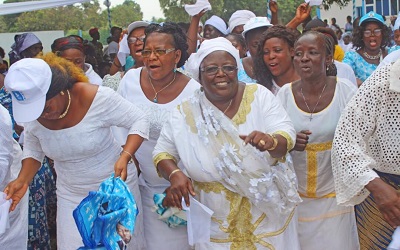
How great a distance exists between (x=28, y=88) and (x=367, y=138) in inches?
78.9

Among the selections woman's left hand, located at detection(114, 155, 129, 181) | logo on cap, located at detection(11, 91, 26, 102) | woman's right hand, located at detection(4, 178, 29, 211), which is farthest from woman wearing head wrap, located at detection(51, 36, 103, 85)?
woman's left hand, located at detection(114, 155, 129, 181)

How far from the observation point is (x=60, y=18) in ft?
177

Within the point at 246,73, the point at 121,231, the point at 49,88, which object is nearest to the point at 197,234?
the point at 121,231

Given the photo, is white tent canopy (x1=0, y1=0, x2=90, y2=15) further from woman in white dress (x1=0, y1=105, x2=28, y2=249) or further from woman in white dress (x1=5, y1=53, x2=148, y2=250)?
woman in white dress (x1=5, y1=53, x2=148, y2=250)

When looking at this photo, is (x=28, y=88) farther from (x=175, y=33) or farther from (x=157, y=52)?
(x=175, y=33)

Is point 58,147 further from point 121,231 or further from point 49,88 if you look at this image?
point 121,231

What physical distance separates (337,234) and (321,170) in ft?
1.58

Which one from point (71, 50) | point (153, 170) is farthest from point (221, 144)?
point (71, 50)

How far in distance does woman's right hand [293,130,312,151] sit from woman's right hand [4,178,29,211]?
1864 millimetres

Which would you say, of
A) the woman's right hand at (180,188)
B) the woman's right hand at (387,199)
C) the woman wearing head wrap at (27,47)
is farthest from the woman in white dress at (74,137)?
the woman wearing head wrap at (27,47)

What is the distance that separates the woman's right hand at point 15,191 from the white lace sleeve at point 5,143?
0.57 feet

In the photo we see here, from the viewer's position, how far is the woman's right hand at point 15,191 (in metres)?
4.05

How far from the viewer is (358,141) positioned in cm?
327

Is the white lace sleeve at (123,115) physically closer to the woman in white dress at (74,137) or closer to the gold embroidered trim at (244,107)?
the woman in white dress at (74,137)
